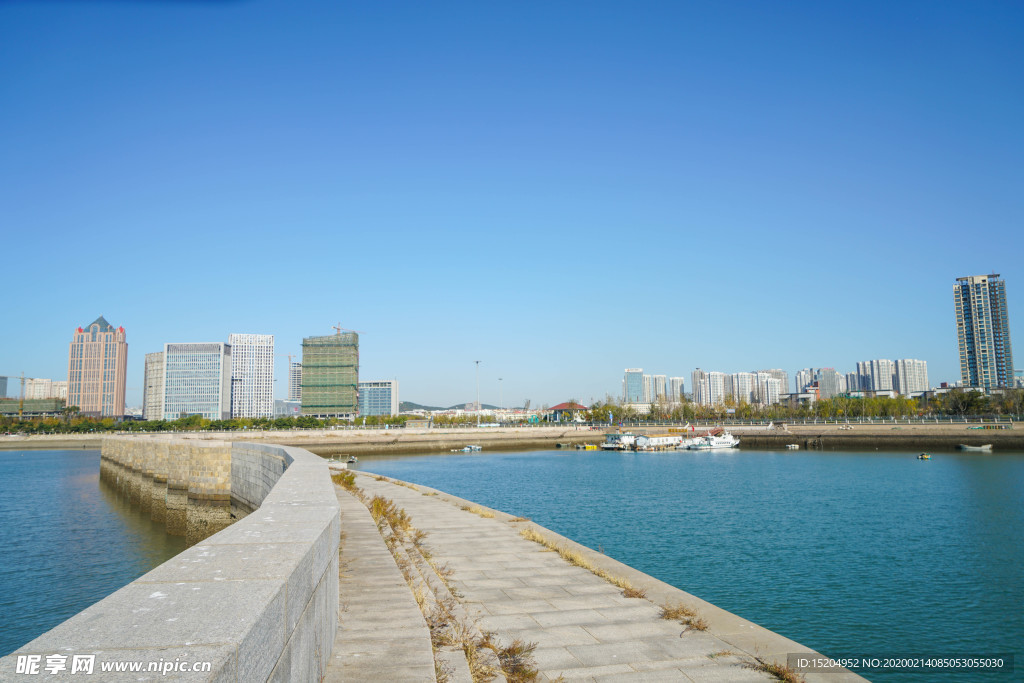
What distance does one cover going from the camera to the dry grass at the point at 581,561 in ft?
38.0

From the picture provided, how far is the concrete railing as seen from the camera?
9.02ft

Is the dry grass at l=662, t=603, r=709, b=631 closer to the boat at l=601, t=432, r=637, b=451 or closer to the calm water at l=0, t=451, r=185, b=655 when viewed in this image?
the calm water at l=0, t=451, r=185, b=655

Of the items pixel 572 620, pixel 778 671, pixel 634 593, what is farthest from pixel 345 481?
pixel 778 671

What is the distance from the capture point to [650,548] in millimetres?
24422

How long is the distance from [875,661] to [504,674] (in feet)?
33.6

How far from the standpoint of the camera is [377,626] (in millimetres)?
7930

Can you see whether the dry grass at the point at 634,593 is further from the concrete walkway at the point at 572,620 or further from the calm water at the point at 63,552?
the calm water at the point at 63,552

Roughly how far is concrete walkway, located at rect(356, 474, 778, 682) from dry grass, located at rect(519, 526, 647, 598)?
0.14m

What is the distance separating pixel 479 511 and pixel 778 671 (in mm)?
14221

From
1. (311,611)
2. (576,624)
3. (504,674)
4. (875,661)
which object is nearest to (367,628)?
(504,674)

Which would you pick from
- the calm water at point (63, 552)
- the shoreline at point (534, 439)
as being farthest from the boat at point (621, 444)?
the calm water at point (63, 552)

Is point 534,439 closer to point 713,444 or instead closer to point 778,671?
point 713,444

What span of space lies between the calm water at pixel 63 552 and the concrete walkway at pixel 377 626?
12.7 metres

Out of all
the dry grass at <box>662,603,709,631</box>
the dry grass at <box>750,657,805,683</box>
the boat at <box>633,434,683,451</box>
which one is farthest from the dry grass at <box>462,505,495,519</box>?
the boat at <box>633,434,683,451</box>
